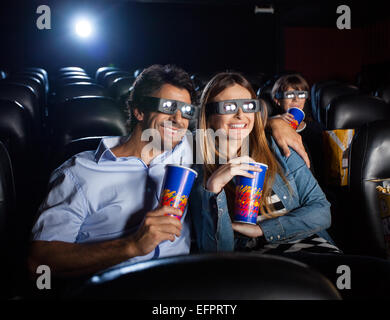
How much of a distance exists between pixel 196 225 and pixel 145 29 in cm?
1188

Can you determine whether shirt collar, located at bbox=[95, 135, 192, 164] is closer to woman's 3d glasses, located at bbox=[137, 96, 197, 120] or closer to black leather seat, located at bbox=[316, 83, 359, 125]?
woman's 3d glasses, located at bbox=[137, 96, 197, 120]

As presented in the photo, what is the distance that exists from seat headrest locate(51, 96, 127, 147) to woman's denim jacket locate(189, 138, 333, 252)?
75cm

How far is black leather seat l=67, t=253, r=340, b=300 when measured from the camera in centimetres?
43

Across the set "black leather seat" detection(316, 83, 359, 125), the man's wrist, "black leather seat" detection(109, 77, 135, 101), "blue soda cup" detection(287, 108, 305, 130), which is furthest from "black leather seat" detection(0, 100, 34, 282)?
"black leather seat" detection(316, 83, 359, 125)

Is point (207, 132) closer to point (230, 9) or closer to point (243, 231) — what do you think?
point (243, 231)

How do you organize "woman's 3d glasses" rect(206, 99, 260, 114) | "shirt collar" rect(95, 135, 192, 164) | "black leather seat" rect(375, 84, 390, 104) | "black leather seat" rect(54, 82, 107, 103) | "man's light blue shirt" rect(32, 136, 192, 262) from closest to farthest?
"man's light blue shirt" rect(32, 136, 192, 262) → "shirt collar" rect(95, 135, 192, 164) → "woman's 3d glasses" rect(206, 99, 260, 114) → "black leather seat" rect(54, 82, 107, 103) → "black leather seat" rect(375, 84, 390, 104)

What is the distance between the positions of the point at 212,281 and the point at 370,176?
1517mm

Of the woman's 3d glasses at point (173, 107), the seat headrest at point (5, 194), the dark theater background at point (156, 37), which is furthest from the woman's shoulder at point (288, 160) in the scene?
the dark theater background at point (156, 37)

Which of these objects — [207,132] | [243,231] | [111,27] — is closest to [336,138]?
[207,132]

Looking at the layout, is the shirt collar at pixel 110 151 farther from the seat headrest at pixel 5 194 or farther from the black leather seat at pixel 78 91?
the black leather seat at pixel 78 91

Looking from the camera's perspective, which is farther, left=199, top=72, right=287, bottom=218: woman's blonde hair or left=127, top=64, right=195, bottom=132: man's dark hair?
left=199, top=72, right=287, bottom=218: woman's blonde hair

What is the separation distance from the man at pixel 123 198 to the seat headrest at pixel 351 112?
156cm

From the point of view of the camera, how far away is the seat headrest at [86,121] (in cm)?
226
